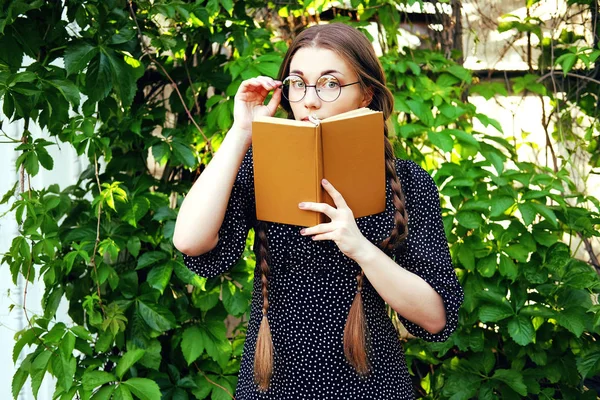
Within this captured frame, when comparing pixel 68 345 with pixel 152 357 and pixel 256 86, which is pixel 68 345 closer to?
pixel 152 357

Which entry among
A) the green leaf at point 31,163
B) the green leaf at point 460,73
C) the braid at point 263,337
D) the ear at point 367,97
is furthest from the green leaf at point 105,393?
the green leaf at point 460,73

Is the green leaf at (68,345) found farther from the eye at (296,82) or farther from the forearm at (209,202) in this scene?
the eye at (296,82)

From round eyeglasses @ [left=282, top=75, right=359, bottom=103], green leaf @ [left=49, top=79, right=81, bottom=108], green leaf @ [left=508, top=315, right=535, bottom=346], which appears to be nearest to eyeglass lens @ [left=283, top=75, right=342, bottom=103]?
round eyeglasses @ [left=282, top=75, right=359, bottom=103]

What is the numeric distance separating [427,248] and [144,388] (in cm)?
101

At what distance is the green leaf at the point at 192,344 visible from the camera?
221 cm

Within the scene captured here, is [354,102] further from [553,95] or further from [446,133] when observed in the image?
[553,95]

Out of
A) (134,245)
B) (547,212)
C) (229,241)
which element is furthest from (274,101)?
(547,212)

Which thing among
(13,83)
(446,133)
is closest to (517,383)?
(446,133)

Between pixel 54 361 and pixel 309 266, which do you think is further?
pixel 54 361

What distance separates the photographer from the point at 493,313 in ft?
7.57

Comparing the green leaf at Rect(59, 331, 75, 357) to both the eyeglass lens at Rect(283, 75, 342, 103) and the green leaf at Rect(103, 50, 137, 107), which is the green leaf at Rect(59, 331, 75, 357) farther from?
the eyeglass lens at Rect(283, 75, 342, 103)

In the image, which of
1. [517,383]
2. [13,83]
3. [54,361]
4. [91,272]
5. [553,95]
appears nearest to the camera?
[13,83]

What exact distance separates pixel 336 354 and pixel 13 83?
3.38 ft

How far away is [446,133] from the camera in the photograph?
7.88ft
